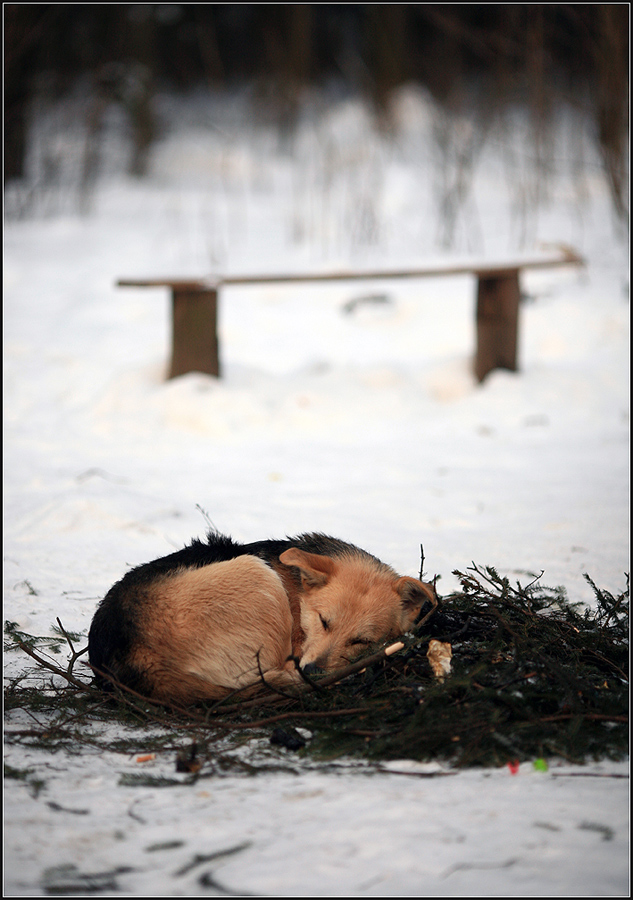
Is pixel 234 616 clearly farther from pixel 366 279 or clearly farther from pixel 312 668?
pixel 366 279

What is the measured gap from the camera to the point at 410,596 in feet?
10.9

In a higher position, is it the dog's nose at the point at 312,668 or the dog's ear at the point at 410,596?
the dog's ear at the point at 410,596

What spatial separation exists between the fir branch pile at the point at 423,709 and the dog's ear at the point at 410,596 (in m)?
0.09

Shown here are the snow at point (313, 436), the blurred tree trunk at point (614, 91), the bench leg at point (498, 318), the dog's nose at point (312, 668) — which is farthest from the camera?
the blurred tree trunk at point (614, 91)

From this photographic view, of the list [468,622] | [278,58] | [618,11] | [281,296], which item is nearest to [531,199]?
[618,11]

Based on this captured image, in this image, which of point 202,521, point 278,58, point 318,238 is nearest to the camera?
point 202,521

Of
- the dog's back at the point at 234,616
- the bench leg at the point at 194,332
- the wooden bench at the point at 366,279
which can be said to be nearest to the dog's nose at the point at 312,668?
the dog's back at the point at 234,616

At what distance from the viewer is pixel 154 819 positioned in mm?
2098

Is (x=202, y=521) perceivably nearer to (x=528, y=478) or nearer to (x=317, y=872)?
(x=528, y=478)

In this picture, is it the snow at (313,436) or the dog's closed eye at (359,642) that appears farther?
the dog's closed eye at (359,642)

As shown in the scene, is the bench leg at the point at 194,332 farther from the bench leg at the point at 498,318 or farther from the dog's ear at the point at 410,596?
the dog's ear at the point at 410,596

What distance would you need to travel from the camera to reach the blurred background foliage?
36.8 feet

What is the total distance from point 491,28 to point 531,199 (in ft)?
24.5

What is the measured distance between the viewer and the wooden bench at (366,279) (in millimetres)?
8109
